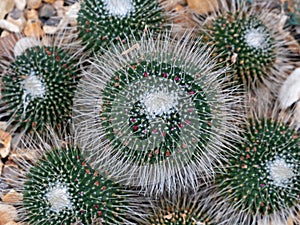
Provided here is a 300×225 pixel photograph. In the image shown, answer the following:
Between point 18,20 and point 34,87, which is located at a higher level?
point 18,20

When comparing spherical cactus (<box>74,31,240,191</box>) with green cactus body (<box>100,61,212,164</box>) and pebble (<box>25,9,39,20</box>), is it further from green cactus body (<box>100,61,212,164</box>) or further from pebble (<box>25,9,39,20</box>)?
pebble (<box>25,9,39,20</box>)

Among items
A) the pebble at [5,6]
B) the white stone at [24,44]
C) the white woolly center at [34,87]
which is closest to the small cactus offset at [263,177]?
the white woolly center at [34,87]

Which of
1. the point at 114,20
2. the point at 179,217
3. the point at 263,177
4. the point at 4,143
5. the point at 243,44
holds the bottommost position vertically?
the point at 4,143

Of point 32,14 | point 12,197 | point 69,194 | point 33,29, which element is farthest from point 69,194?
point 32,14

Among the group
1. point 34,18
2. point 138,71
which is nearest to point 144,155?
point 138,71

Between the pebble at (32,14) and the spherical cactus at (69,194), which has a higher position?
the pebble at (32,14)

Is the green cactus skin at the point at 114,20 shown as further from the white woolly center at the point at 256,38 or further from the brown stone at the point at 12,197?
the brown stone at the point at 12,197

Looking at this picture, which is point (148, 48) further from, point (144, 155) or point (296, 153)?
point (296, 153)

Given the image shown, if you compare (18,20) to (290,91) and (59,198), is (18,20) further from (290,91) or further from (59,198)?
(290,91)
